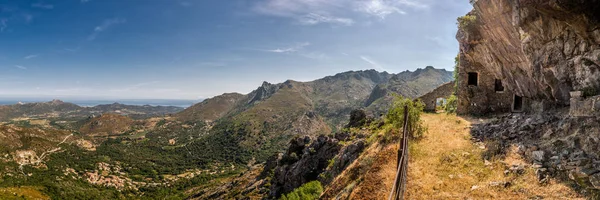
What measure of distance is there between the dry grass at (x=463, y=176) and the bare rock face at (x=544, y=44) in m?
5.82

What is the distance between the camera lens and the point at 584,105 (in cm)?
1238

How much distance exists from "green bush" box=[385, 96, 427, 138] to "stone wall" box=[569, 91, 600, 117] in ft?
29.3

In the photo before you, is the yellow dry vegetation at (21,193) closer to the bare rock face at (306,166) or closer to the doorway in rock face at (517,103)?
the bare rock face at (306,166)

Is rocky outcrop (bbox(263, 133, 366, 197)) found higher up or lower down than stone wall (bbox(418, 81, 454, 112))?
lower down

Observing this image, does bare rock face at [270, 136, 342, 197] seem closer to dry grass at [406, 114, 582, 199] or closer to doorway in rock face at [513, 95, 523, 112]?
doorway in rock face at [513, 95, 523, 112]

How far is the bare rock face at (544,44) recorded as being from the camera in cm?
1238

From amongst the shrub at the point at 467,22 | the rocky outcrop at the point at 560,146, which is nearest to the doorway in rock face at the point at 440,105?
the shrub at the point at 467,22

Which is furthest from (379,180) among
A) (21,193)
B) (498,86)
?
(21,193)

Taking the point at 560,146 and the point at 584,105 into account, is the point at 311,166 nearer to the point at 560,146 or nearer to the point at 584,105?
the point at 560,146

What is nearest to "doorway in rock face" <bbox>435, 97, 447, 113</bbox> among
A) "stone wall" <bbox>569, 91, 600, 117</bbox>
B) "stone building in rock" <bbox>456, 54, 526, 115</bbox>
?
"stone building in rock" <bbox>456, 54, 526, 115</bbox>

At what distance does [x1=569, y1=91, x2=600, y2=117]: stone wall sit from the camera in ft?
38.1

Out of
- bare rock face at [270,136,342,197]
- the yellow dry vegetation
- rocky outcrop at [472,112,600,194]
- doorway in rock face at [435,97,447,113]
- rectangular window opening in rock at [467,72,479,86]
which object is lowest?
the yellow dry vegetation

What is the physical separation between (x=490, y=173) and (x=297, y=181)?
31980 millimetres

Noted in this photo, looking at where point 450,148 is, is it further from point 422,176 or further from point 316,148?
point 316,148
